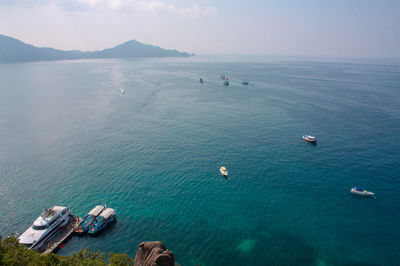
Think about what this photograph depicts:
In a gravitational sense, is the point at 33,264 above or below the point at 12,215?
above

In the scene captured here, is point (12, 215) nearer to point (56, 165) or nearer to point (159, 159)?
point (56, 165)

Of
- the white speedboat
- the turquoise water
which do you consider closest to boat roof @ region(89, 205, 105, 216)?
the turquoise water

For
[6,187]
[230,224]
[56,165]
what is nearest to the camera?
[230,224]

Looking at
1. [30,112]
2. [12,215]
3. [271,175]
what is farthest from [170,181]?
[30,112]

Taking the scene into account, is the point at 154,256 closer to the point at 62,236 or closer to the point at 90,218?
the point at 90,218

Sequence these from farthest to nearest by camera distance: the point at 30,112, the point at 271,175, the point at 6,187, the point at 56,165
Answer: the point at 30,112 → the point at 56,165 → the point at 271,175 → the point at 6,187
